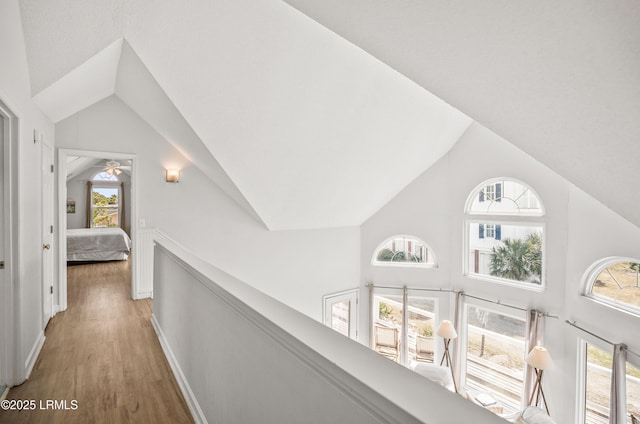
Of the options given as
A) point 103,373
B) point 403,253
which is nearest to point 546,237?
point 403,253

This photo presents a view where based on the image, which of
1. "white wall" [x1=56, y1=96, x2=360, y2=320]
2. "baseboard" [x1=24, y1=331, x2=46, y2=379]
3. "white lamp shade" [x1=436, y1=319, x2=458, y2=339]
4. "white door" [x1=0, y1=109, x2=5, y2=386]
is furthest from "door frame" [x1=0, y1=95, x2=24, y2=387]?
"white lamp shade" [x1=436, y1=319, x2=458, y2=339]

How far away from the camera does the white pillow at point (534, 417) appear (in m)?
4.17

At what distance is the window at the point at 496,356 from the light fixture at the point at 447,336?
33 centimetres

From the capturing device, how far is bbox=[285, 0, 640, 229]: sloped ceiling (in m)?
1.27

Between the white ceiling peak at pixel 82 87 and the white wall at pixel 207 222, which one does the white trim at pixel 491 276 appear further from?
the white ceiling peak at pixel 82 87

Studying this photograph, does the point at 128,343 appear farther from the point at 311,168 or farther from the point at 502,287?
the point at 502,287

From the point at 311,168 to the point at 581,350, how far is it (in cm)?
460

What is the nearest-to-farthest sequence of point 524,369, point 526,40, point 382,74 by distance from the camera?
point 526,40, point 382,74, point 524,369

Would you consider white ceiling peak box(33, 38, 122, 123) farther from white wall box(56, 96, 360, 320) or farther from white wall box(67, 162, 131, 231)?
white wall box(67, 162, 131, 231)

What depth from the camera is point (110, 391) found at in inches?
87.1

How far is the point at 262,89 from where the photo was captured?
127 inches

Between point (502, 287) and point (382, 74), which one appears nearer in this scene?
point (382, 74)

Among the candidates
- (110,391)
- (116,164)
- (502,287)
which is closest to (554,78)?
(110,391)

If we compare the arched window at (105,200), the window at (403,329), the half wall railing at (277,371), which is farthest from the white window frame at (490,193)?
the arched window at (105,200)
